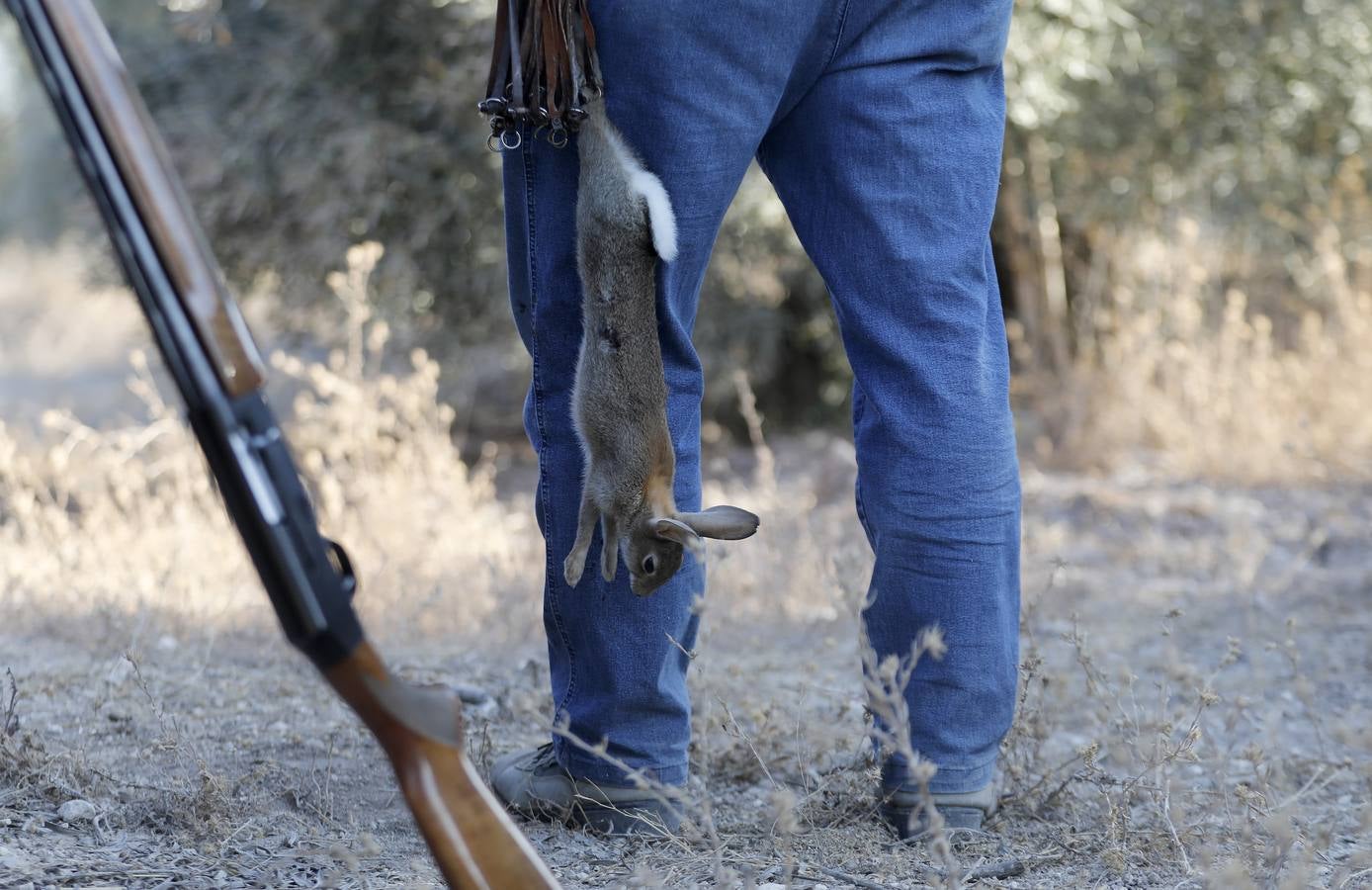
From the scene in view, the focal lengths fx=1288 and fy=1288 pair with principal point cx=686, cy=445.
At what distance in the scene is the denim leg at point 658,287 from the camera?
206cm

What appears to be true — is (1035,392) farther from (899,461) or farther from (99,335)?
(99,335)

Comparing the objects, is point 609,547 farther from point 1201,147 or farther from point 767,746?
point 1201,147

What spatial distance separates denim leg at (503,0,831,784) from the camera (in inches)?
81.3

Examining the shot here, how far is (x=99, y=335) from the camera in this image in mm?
15781

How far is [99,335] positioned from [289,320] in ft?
31.7

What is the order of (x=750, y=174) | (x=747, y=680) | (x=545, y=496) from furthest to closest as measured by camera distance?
(x=750, y=174), (x=747, y=680), (x=545, y=496)

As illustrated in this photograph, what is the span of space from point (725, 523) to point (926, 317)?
1.73 feet

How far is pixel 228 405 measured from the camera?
4.85 ft

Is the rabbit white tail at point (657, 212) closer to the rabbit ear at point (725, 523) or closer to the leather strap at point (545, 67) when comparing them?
the leather strap at point (545, 67)

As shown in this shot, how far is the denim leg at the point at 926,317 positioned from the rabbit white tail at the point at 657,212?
316 millimetres

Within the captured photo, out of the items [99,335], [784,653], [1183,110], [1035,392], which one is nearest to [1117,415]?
[1035,392]

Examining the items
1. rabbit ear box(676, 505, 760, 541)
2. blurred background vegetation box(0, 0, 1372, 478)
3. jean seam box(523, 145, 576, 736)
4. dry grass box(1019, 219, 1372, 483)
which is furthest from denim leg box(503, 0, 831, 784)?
blurred background vegetation box(0, 0, 1372, 478)

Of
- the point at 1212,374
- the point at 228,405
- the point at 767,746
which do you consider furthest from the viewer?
the point at 1212,374

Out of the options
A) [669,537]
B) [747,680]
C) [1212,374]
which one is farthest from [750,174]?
[669,537]
